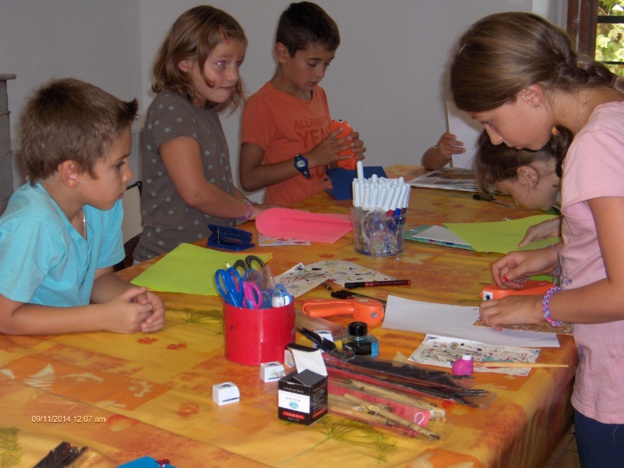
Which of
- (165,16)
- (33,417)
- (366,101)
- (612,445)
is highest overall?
(165,16)

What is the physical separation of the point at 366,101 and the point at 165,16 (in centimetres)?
119

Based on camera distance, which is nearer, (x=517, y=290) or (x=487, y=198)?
(x=517, y=290)

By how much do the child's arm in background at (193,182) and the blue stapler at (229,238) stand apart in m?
0.21

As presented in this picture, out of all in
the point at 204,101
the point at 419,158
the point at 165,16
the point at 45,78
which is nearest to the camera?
the point at 204,101

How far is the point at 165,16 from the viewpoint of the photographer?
3.87m

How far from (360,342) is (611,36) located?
2.71 meters

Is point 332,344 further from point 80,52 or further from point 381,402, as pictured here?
point 80,52

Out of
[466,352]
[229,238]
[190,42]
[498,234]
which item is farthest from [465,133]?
[466,352]

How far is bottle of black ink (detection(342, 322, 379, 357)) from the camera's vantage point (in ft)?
3.69

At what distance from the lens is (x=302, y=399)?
0.92m

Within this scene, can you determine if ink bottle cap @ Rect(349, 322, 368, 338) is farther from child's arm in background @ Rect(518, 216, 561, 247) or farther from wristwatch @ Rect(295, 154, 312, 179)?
wristwatch @ Rect(295, 154, 312, 179)

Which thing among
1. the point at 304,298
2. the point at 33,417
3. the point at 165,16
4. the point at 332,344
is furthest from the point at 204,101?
the point at 165,16

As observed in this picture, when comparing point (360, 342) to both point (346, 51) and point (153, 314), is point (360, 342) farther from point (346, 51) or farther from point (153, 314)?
point (346, 51)

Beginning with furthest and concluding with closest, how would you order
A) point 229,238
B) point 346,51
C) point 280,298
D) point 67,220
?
point 346,51 → point 229,238 → point 67,220 → point 280,298
